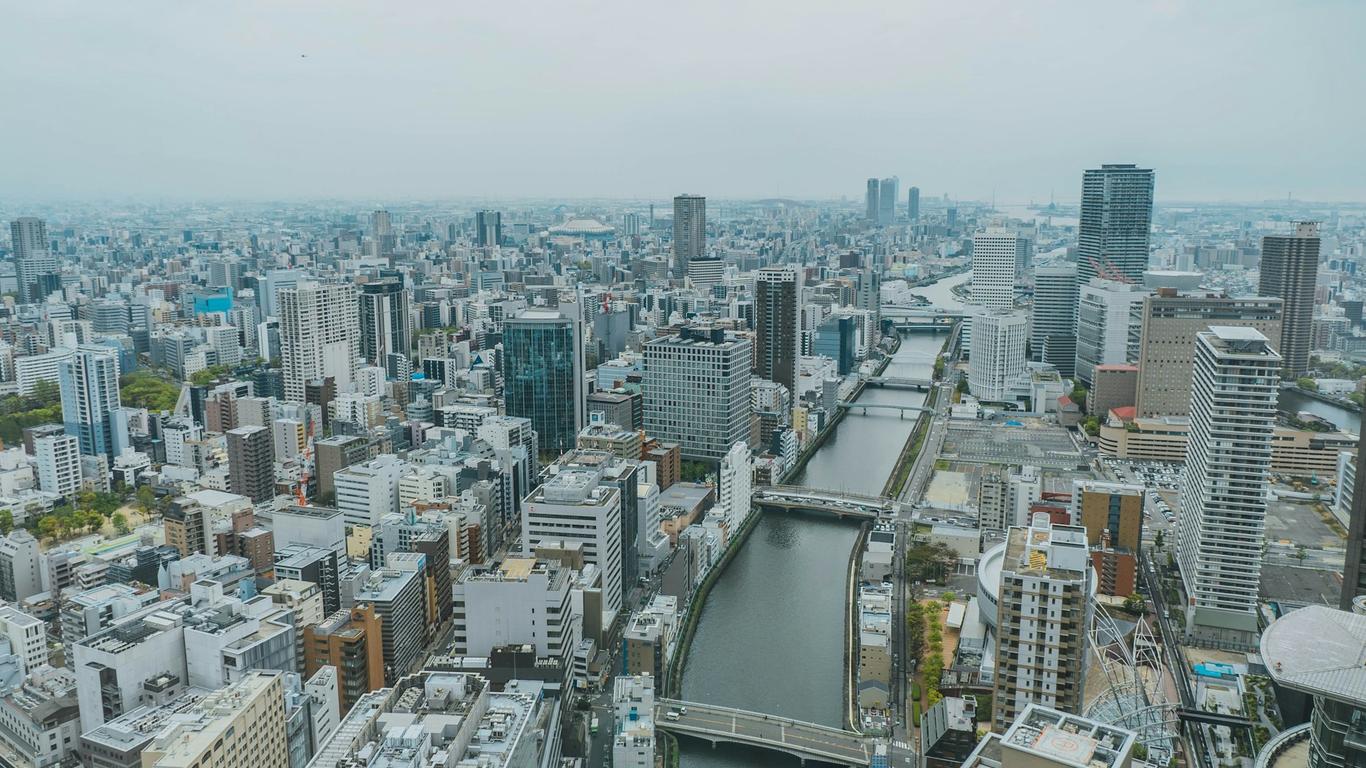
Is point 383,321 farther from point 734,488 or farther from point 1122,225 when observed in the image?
point 1122,225

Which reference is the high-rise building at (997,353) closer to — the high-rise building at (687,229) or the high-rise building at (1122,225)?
the high-rise building at (1122,225)

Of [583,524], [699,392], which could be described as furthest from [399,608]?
→ [699,392]

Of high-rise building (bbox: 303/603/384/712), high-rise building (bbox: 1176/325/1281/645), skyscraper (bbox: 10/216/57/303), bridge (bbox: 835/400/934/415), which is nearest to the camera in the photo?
high-rise building (bbox: 303/603/384/712)

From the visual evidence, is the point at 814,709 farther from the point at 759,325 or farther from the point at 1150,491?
the point at 759,325

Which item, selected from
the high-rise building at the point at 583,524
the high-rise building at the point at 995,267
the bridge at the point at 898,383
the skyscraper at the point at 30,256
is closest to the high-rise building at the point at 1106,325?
the bridge at the point at 898,383

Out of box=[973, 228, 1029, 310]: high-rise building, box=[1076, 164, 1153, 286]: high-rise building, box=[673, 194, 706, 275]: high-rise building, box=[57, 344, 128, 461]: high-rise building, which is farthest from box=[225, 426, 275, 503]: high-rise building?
box=[673, 194, 706, 275]: high-rise building

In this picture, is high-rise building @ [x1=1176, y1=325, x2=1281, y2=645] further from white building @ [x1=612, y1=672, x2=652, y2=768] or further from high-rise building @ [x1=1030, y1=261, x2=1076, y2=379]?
high-rise building @ [x1=1030, y1=261, x2=1076, y2=379]
